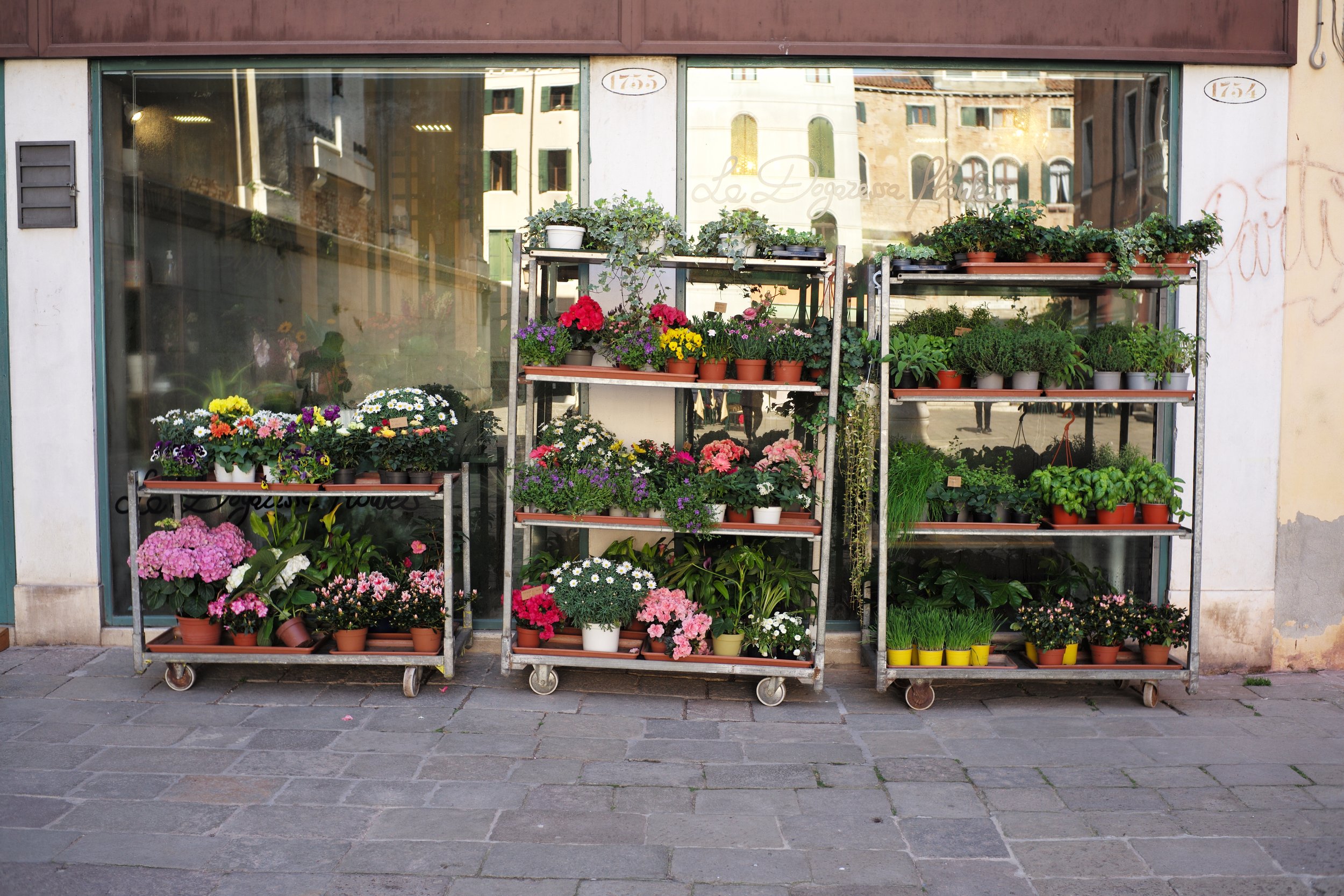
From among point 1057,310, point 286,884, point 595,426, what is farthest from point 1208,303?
point 286,884

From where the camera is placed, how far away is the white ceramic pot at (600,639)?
5.21m

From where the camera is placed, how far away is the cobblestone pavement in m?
3.51

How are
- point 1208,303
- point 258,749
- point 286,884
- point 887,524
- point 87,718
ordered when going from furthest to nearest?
point 1208,303 → point 887,524 → point 87,718 → point 258,749 → point 286,884

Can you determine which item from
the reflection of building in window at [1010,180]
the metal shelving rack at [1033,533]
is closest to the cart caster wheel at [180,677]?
the metal shelving rack at [1033,533]

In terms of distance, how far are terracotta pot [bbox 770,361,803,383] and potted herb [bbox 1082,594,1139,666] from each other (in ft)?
6.45

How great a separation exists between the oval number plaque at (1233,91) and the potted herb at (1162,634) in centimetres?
287

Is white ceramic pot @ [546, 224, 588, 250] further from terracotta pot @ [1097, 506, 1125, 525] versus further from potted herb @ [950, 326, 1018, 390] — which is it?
terracotta pot @ [1097, 506, 1125, 525]

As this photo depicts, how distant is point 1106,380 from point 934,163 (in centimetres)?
164

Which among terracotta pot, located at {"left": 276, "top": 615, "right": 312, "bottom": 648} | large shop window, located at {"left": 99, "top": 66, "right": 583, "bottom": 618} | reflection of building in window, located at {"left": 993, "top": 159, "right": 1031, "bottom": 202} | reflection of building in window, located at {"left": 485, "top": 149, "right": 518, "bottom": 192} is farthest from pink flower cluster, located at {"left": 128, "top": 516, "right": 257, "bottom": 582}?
reflection of building in window, located at {"left": 993, "top": 159, "right": 1031, "bottom": 202}

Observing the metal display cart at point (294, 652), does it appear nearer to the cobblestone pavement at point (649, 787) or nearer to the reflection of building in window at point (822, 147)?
the cobblestone pavement at point (649, 787)

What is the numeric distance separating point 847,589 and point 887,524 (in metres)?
0.90

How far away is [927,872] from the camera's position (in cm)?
355

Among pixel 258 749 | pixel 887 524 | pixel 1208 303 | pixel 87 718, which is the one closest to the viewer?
pixel 258 749

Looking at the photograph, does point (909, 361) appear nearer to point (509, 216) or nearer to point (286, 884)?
point (509, 216)
